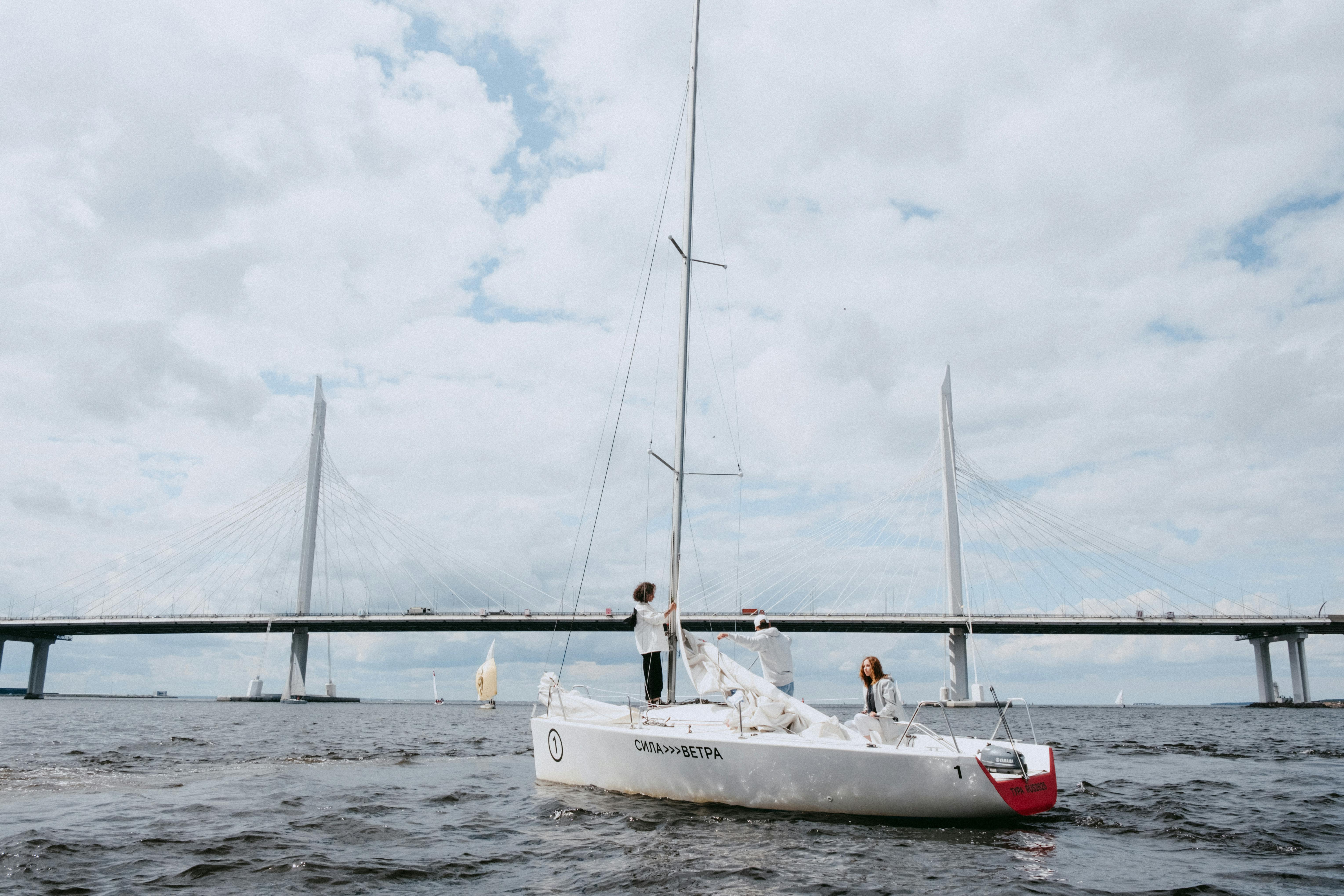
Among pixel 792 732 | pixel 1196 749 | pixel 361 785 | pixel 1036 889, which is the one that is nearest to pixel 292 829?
pixel 361 785

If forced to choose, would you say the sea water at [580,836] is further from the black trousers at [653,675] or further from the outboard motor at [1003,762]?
the black trousers at [653,675]

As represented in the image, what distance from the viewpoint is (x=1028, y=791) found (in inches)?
323

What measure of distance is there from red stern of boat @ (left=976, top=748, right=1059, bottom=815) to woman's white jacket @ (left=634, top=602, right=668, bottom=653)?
15.4ft

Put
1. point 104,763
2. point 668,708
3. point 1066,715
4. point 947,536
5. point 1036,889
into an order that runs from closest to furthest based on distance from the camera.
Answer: point 1036,889
point 668,708
point 104,763
point 1066,715
point 947,536

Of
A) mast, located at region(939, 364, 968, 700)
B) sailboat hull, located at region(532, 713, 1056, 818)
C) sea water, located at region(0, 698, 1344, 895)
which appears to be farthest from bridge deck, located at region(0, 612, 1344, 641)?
sailboat hull, located at region(532, 713, 1056, 818)

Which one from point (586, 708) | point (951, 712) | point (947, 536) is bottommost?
point (951, 712)

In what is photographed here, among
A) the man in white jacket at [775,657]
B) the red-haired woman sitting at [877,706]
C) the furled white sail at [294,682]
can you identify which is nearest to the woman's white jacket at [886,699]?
the red-haired woman sitting at [877,706]

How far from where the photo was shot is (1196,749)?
18.8 m

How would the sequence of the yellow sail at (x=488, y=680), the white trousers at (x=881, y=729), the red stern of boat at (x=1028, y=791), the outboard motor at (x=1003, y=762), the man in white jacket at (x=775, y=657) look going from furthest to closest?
the yellow sail at (x=488, y=680)
the man in white jacket at (x=775, y=657)
the white trousers at (x=881, y=729)
the outboard motor at (x=1003, y=762)
the red stern of boat at (x=1028, y=791)

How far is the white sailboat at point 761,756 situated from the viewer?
26.2 ft

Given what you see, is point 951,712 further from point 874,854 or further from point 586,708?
point 874,854

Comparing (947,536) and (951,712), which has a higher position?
(947,536)

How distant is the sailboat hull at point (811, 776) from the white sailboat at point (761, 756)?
1 cm

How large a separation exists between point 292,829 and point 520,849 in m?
2.47
